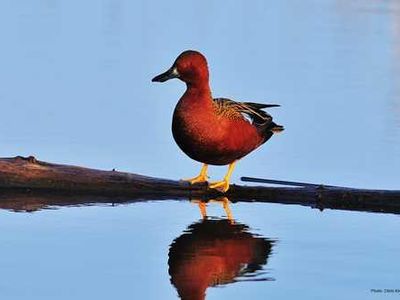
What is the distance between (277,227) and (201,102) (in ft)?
3.31

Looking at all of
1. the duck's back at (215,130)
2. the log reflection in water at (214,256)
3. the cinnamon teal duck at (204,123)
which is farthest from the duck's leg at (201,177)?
the log reflection in water at (214,256)

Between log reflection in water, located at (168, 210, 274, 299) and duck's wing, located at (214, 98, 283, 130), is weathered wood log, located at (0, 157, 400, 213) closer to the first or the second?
log reflection in water, located at (168, 210, 274, 299)

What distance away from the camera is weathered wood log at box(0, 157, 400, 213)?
26.4 ft

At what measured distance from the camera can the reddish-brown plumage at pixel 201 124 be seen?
8.29 meters

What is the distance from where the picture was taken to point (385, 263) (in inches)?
279

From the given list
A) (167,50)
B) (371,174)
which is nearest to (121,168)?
(371,174)

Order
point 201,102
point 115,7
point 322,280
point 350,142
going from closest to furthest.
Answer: point 322,280 → point 201,102 → point 350,142 → point 115,7

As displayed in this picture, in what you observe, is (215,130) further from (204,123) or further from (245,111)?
(245,111)

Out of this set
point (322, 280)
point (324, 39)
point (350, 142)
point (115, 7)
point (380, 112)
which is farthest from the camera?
point (115, 7)

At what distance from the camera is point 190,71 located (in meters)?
8.48

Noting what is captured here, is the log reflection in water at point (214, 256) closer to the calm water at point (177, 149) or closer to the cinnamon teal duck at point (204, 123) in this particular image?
the calm water at point (177, 149)

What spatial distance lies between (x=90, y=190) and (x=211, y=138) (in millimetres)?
814

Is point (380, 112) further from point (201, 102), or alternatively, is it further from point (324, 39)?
point (324, 39)

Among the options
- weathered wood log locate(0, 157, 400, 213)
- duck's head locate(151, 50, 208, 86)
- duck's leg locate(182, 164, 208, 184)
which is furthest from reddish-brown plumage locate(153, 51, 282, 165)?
weathered wood log locate(0, 157, 400, 213)
